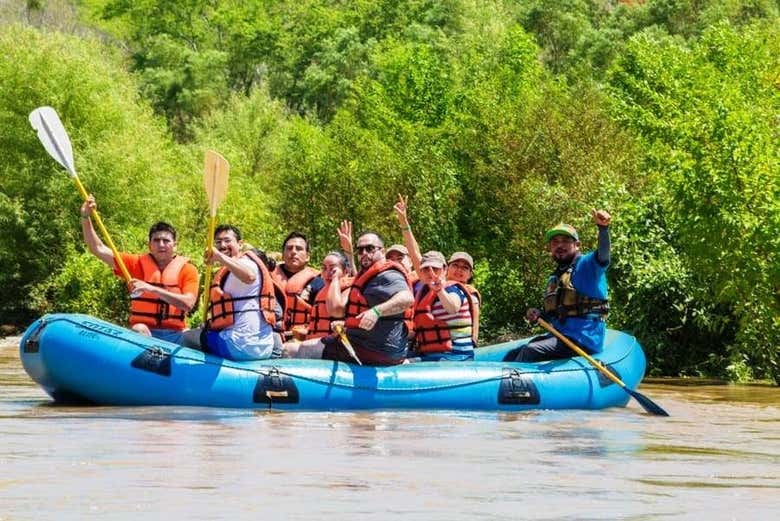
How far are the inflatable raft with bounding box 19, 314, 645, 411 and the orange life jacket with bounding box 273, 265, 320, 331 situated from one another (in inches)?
55.8

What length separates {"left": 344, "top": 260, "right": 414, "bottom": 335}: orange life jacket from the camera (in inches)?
418

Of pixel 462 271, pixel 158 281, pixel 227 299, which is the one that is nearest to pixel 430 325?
pixel 462 271

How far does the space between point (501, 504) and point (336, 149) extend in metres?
19.6

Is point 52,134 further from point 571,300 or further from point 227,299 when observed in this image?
point 571,300

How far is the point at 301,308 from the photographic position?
12289mm

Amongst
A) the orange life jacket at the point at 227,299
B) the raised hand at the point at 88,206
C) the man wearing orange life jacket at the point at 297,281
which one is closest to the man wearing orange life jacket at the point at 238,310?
the orange life jacket at the point at 227,299

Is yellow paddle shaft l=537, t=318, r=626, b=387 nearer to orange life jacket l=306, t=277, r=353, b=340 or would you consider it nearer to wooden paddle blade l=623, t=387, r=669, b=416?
wooden paddle blade l=623, t=387, r=669, b=416

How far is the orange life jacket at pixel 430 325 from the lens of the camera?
37.7 feet

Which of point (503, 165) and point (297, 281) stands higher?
point (503, 165)

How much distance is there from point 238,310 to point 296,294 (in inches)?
68.6

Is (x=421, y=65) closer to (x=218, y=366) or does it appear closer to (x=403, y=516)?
(x=218, y=366)

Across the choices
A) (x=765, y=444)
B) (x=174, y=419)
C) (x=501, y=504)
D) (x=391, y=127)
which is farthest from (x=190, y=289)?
(x=391, y=127)

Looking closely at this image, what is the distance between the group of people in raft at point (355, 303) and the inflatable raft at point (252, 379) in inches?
8.0

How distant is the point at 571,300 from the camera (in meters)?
11.2
